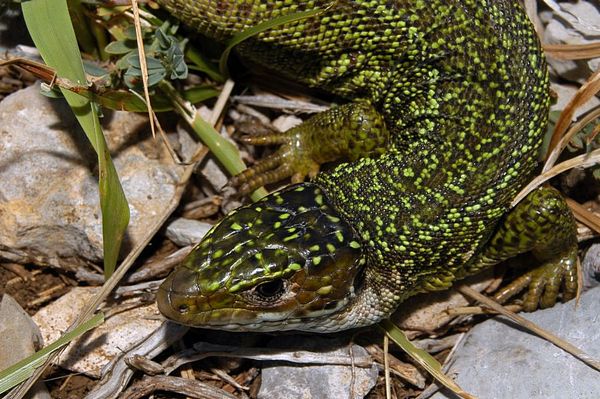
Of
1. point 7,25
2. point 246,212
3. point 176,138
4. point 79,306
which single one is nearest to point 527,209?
point 246,212

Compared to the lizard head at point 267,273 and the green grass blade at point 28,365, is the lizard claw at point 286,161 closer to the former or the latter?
the lizard head at point 267,273

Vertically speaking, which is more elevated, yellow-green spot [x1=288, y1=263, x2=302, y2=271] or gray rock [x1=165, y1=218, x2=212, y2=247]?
yellow-green spot [x1=288, y1=263, x2=302, y2=271]

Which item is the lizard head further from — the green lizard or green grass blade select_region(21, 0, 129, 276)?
green grass blade select_region(21, 0, 129, 276)

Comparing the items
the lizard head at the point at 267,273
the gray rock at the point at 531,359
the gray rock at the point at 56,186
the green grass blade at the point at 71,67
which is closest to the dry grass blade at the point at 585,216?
the gray rock at the point at 531,359

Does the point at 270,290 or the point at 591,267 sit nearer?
the point at 270,290

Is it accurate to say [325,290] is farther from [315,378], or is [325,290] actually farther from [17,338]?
[17,338]

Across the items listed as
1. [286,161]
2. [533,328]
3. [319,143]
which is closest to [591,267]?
[533,328]

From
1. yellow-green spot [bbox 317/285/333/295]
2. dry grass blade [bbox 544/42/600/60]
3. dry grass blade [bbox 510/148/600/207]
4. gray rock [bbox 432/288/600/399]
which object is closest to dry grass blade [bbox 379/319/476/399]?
gray rock [bbox 432/288/600/399]
